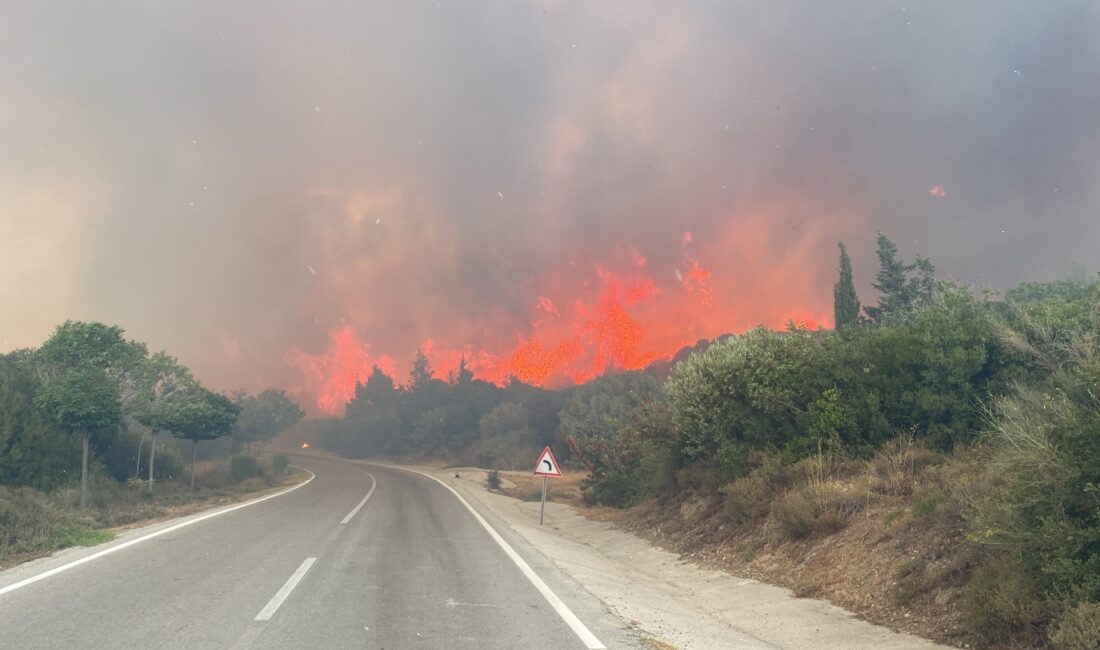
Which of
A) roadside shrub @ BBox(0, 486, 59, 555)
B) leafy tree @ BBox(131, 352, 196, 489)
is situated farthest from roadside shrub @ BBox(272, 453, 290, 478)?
roadside shrub @ BBox(0, 486, 59, 555)

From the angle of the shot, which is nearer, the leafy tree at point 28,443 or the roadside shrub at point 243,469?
the leafy tree at point 28,443

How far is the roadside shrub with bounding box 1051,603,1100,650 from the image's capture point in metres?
5.01

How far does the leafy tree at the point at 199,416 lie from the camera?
3325 cm

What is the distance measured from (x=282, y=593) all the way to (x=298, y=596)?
10.5 inches

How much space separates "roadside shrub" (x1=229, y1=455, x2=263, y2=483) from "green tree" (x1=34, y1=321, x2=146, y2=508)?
9.78 meters

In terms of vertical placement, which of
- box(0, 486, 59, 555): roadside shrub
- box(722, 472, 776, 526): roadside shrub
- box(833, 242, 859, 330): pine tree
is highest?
box(833, 242, 859, 330): pine tree

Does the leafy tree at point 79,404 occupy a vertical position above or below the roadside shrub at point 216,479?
above

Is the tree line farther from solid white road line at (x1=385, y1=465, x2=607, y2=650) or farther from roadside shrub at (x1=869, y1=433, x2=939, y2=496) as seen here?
roadside shrub at (x1=869, y1=433, x2=939, y2=496)

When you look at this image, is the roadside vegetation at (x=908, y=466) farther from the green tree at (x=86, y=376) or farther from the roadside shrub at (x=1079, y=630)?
the green tree at (x=86, y=376)

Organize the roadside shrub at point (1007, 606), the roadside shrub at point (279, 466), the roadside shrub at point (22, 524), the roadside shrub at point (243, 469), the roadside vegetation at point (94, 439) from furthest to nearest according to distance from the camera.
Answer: the roadside shrub at point (279, 466), the roadside shrub at point (243, 469), the roadside vegetation at point (94, 439), the roadside shrub at point (22, 524), the roadside shrub at point (1007, 606)

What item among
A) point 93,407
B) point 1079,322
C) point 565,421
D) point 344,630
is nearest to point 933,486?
point 1079,322

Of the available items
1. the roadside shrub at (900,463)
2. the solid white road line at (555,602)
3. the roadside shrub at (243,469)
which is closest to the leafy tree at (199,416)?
the roadside shrub at (243,469)

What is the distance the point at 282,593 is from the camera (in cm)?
760

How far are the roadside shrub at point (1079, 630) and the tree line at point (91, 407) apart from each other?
2613 cm
